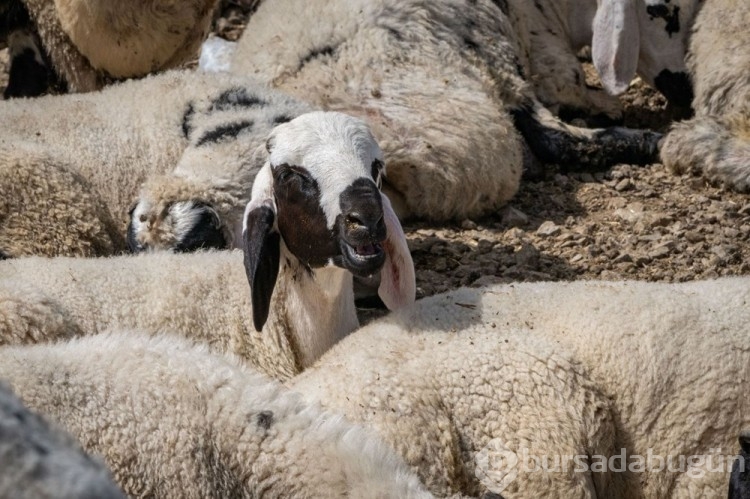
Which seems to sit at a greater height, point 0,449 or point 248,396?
point 0,449

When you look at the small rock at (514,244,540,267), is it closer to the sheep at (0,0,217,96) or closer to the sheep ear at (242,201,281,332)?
the sheep ear at (242,201,281,332)

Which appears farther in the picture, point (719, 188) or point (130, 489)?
point (719, 188)

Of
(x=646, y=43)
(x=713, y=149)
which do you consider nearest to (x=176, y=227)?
(x=713, y=149)

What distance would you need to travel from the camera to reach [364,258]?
14.1ft

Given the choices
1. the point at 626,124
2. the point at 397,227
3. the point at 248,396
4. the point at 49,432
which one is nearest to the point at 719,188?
the point at 626,124

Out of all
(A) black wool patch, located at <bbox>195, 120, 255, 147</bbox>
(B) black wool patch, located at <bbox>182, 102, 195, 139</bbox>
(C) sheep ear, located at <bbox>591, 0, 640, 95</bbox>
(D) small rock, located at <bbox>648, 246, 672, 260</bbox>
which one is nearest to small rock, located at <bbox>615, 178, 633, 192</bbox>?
(C) sheep ear, located at <bbox>591, 0, 640, 95</bbox>

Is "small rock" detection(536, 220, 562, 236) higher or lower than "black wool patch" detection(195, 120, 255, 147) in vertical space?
lower

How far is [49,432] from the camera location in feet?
5.09

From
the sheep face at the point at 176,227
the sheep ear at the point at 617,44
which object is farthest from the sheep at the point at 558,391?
the sheep ear at the point at 617,44

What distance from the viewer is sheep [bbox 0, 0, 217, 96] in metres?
6.52

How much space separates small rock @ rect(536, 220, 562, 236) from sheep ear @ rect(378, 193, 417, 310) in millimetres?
1844

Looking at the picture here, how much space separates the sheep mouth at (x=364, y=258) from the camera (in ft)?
14.1

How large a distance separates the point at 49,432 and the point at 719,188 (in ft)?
18.9

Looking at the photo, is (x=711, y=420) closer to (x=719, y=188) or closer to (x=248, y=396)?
(x=248, y=396)
